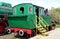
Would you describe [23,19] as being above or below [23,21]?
above

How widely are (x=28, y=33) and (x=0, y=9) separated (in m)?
3.70

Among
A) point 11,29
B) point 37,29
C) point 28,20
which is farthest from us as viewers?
point 37,29

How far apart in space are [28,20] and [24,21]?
40 cm

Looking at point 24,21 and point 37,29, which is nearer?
point 24,21

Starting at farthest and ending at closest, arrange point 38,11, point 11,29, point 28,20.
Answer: point 38,11, point 11,29, point 28,20

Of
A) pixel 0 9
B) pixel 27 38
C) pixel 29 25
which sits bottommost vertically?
pixel 27 38

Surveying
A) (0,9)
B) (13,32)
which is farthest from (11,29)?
(0,9)

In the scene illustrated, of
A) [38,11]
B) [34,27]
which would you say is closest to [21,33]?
[34,27]

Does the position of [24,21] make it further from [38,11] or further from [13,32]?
[38,11]

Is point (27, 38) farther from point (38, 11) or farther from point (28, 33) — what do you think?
point (38, 11)

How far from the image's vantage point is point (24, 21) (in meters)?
12.5

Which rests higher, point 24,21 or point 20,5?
point 20,5

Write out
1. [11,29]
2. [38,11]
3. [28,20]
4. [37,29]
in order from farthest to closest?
[38,11], [37,29], [11,29], [28,20]

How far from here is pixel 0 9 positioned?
13.9 meters
